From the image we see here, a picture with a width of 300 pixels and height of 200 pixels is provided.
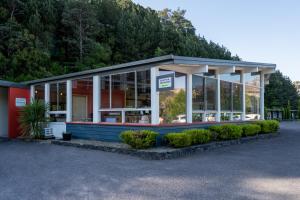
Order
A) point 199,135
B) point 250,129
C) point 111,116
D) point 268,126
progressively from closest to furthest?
point 199,135, point 111,116, point 250,129, point 268,126

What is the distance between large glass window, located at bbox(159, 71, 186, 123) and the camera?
883 centimetres

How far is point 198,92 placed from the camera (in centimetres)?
1033

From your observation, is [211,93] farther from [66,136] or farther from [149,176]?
[149,176]

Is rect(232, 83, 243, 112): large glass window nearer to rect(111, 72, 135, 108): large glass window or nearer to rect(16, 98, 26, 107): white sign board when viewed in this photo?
rect(111, 72, 135, 108): large glass window

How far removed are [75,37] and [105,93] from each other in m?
17.8

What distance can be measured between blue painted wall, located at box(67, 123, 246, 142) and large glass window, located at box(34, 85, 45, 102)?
8.74 ft

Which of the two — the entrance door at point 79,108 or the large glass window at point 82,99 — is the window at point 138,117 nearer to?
the large glass window at point 82,99

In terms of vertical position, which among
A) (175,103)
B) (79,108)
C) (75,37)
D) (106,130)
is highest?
(75,37)

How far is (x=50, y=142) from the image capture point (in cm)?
1105

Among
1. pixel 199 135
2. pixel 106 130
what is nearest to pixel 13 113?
pixel 106 130

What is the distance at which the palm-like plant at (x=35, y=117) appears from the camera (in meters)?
11.7

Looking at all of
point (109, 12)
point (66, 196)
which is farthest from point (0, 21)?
point (66, 196)

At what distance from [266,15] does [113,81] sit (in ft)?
38.0

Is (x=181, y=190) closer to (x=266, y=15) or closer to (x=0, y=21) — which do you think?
(x=266, y=15)
